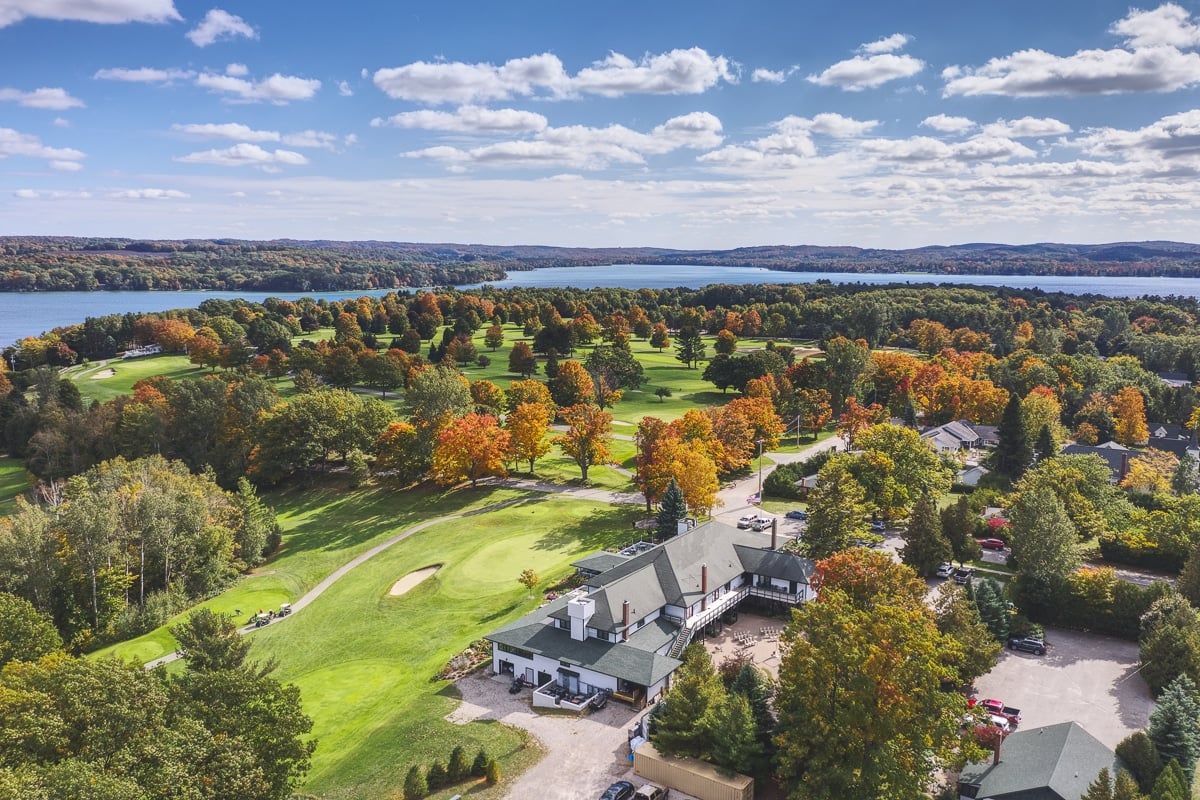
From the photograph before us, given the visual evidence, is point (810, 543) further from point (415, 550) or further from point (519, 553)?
point (415, 550)

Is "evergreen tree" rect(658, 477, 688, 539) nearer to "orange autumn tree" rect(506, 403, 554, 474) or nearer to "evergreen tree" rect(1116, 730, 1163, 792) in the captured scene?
"orange autumn tree" rect(506, 403, 554, 474)

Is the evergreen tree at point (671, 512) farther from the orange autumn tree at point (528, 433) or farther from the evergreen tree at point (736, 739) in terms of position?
the orange autumn tree at point (528, 433)

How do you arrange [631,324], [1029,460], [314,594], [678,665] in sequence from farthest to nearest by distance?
[631,324] < [1029,460] < [314,594] < [678,665]

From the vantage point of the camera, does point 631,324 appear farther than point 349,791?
Yes

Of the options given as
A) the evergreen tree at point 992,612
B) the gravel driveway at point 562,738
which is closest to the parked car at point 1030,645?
the evergreen tree at point 992,612

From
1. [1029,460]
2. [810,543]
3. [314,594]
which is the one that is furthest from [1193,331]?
[314,594]

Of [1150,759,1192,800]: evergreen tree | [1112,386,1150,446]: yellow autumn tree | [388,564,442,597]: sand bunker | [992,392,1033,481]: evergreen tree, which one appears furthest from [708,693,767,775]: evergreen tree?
[1112,386,1150,446]: yellow autumn tree

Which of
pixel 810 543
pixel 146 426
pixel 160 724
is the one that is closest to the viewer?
pixel 160 724
